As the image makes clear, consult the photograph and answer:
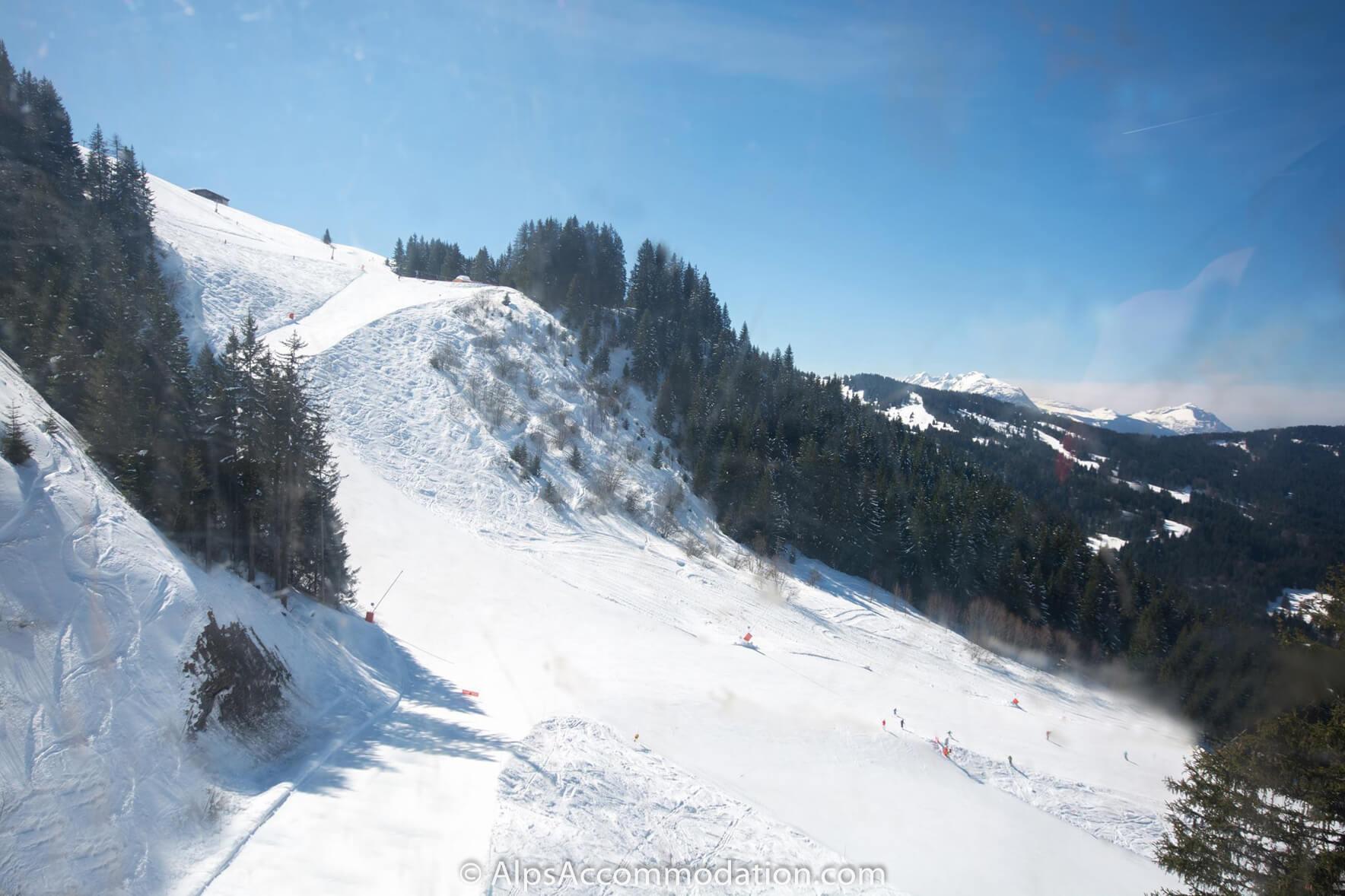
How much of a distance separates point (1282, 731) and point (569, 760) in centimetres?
1098

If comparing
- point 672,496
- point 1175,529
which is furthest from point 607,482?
point 1175,529

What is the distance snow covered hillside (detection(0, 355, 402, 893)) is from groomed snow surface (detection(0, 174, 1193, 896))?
0.24ft

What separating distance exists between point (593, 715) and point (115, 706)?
893cm

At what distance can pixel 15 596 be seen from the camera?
23.6 ft

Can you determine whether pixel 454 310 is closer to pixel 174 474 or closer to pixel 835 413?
pixel 835 413

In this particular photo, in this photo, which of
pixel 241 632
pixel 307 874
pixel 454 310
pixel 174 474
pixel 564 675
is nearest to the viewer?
pixel 307 874

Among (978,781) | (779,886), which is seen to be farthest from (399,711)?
(978,781)

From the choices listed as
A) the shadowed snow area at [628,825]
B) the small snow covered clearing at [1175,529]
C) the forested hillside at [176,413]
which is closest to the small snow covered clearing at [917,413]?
the small snow covered clearing at [1175,529]

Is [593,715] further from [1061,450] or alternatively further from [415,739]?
[1061,450]

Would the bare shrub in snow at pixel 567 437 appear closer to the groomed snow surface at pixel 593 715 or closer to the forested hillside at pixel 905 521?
the groomed snow surface at pixel 593 715

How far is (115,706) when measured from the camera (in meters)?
7.12

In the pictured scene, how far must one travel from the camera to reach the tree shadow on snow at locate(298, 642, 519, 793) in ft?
29.4

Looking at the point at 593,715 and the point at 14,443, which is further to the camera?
the point at 593,715

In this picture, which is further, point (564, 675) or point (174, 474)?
point (564, 675)
